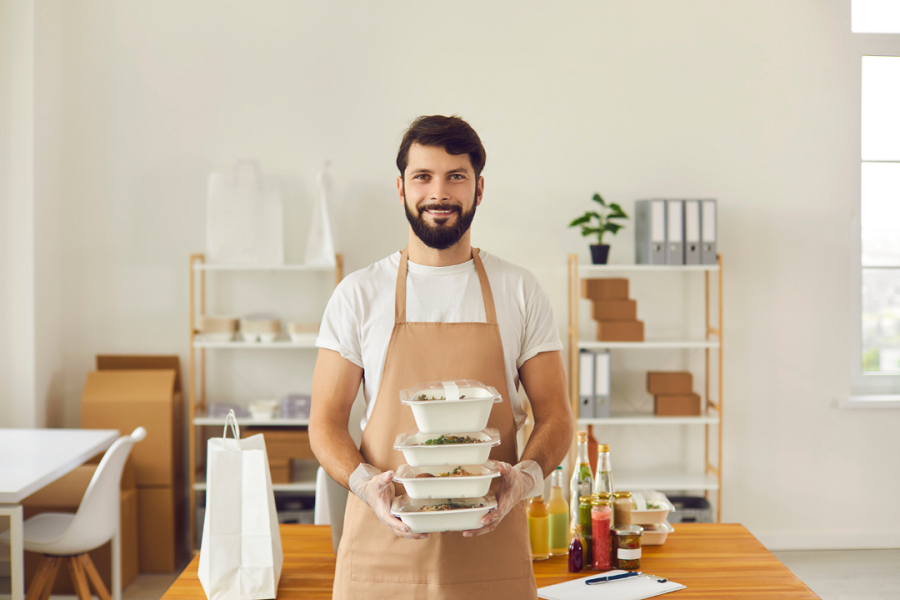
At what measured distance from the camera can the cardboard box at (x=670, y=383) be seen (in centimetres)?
365

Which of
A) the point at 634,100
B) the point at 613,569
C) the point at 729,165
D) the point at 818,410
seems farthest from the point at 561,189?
the point at 613,569

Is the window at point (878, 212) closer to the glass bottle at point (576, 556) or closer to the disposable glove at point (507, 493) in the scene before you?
the glass bottle at point (576, 556)

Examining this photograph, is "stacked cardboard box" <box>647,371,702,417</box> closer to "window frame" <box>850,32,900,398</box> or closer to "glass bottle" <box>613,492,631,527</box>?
"window frame" <box>850,32,900,398</box>

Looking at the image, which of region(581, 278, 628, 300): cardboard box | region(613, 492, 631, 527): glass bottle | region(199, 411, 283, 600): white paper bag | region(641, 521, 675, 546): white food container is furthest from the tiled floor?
region(199, 411, 283, 600): white paper bag

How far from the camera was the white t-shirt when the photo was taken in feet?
4.94

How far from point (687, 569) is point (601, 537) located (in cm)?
22

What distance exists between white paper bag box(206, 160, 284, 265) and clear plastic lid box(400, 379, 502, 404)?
7.77 feet

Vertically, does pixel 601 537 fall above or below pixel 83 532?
above

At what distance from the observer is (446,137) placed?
146 centimetres

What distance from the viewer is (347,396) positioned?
1.51m

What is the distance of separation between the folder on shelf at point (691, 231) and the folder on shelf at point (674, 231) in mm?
23

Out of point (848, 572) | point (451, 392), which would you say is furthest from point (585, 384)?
point (451, 392)

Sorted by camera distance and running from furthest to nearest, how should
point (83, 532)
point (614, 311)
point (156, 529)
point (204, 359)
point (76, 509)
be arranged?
1. point (204, 359)
2. point (614, 311)
3. point (156, 529)
4. point (76, 509)
5. point (83, 532)

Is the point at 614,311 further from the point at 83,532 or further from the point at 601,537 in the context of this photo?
the point at 83,532
